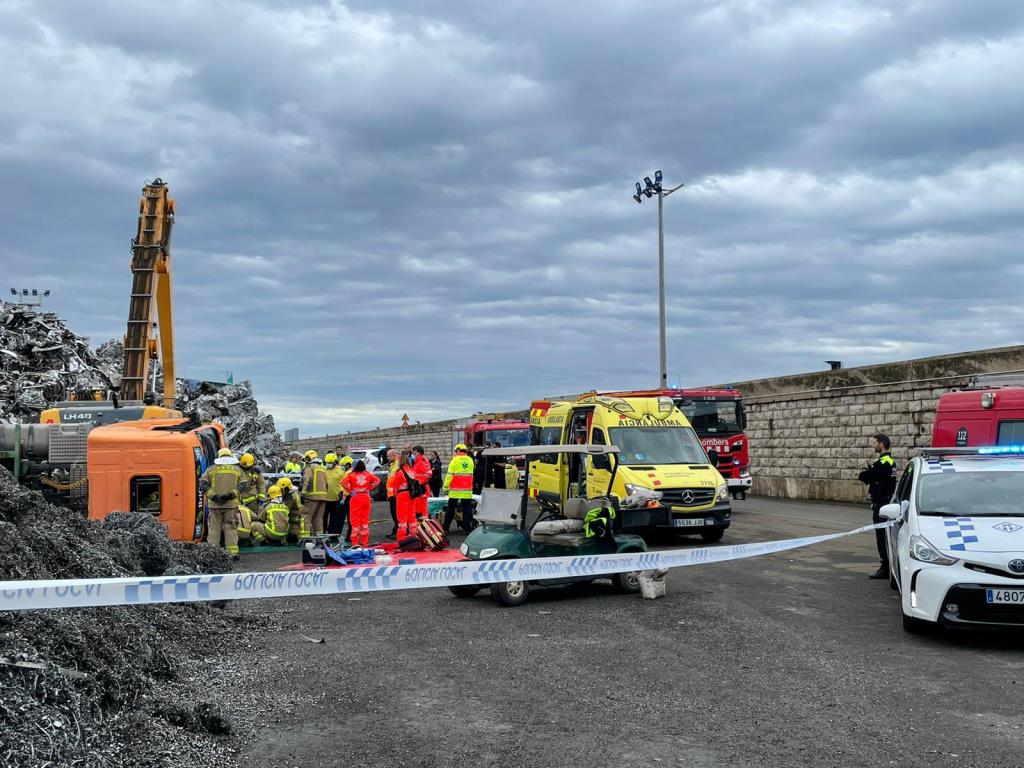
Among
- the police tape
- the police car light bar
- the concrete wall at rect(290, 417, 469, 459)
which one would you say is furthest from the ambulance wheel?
the concrete wall at rect(290, 417, 469, 459)

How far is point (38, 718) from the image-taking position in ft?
15.4

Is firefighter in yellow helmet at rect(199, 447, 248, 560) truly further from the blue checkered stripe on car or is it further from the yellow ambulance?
the blue checkered stripe on car

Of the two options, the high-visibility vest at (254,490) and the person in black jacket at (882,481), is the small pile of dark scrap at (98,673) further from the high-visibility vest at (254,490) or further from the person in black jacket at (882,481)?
the high-visibility vest at (254,490)

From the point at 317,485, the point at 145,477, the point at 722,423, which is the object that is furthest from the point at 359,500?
the point at 722,423

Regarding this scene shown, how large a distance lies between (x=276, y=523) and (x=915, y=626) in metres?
12.0

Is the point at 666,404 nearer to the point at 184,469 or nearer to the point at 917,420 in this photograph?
the point at 184,469

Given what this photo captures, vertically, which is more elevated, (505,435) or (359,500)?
(505,435)

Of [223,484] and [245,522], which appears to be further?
[245,522]

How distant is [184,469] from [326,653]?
28.4 feet

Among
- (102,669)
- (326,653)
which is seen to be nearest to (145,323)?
(326,653)

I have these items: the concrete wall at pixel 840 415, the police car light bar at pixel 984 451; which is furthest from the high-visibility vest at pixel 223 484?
the concrete wall at pixel 840 415

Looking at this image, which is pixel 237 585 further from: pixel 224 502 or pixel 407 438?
pixel 407 438

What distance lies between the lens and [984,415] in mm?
14602

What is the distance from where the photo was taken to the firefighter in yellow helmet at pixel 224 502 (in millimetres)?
14508
